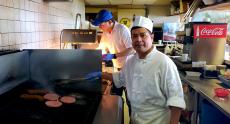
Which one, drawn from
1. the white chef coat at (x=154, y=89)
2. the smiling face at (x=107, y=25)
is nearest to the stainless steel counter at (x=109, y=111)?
the white chef coat at (x=154, y=89)

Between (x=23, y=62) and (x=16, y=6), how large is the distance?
50 cm

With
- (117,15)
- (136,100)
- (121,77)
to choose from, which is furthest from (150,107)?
(117,15)

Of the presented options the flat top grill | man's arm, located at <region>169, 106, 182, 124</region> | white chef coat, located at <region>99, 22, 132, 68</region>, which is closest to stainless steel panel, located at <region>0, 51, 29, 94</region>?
the flat top grill

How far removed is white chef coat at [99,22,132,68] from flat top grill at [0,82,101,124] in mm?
1821

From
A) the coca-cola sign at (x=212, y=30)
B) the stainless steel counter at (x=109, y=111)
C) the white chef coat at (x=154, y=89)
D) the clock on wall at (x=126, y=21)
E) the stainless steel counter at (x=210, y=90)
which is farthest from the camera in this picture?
the clock on wall at (x=126, y=21)

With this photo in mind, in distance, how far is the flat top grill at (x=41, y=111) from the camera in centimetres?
131

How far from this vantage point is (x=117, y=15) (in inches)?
354

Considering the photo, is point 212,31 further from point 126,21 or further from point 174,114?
point 126,21

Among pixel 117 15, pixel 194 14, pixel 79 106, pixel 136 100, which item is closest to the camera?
pixel 79 106

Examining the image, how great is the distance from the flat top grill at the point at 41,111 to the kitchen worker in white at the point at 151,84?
1.14ft

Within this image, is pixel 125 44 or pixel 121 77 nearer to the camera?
pixel 121 77

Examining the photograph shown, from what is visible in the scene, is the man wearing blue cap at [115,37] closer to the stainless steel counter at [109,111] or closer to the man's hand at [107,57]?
the man's hand at [107,57]

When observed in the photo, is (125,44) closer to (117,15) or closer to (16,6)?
(16,6)

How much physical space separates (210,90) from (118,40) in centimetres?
151
